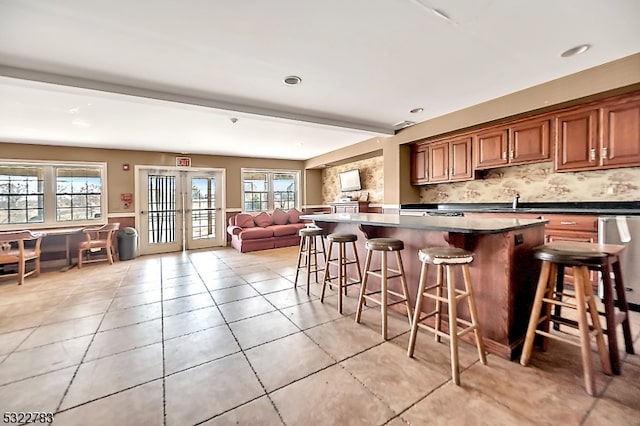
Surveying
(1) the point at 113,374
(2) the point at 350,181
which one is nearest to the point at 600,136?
(2) the point at 350,181

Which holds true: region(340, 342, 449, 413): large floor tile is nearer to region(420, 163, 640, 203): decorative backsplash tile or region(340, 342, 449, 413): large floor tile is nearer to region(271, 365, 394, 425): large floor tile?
region(271, 365, 394, 425): large floor tile

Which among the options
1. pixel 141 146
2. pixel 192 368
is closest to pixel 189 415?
pixel 192 368

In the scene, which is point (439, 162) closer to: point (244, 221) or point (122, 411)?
point (244, 221)

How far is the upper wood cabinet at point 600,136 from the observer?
2.75 metres

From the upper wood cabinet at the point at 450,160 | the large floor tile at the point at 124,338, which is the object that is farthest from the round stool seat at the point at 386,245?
the upper wood cabinet at the point at 450,160

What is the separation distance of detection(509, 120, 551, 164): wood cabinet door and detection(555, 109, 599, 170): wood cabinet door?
0.13 m

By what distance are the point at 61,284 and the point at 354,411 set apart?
4591 millimetres

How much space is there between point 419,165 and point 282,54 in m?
3.43

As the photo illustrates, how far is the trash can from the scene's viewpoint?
18.1 feet

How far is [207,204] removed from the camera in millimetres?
7035

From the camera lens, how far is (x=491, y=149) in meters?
3.96

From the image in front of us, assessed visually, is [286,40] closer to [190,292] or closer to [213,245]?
[190,292]

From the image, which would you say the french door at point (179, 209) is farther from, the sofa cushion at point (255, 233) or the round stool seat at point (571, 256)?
the round stool seat at point (571, 256)

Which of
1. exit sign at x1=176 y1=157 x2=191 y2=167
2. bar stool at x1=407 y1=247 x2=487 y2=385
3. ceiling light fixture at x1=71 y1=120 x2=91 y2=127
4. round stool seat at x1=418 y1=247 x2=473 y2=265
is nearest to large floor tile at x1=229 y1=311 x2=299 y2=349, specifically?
bar stool at x1=407 y1=247 x2=487 y2=385
